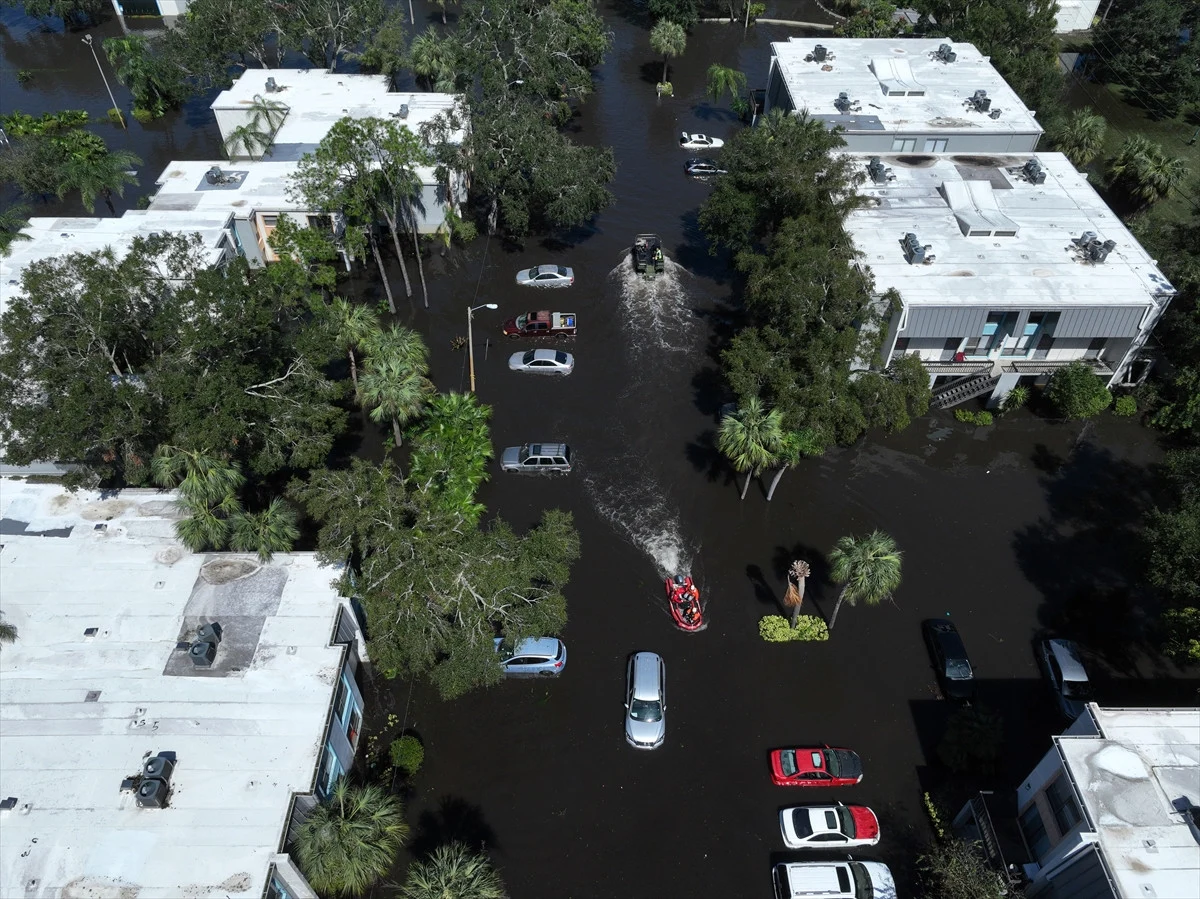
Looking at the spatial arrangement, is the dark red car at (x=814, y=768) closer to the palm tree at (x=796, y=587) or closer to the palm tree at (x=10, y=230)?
the palm tree at (x=796, y=587)

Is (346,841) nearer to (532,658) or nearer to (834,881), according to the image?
(532,658)

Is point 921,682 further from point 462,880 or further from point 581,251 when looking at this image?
point 581,251

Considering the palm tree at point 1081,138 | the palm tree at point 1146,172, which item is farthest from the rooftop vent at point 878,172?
the palm tree at point 1146,172

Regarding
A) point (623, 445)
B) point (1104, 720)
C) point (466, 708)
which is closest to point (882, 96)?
point (623, 445)

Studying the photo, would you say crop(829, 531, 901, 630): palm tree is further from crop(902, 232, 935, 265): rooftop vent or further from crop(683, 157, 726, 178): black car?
crop(683, 157, 726, 178): black car

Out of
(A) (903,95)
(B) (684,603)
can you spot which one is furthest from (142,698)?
(A) (903,95)

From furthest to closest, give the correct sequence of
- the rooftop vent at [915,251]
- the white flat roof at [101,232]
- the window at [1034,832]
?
1. the white flat roof at [101,232]
2. the rooftop vent at [915,251]
3. the window at [1034,832]
